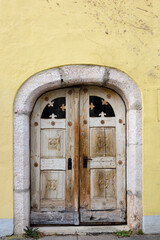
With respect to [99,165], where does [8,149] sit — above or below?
above

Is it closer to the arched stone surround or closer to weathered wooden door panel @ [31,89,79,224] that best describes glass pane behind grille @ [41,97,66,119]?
weathered wooden door panel @ [31,89,79,224]

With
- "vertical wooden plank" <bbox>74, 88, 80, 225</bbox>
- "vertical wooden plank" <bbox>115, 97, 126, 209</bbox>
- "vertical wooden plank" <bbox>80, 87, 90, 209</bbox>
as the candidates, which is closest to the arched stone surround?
"vertical wooden plank" <bbox>115, 97, 126, 209</bbox>

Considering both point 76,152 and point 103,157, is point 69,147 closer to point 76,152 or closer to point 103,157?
point 76,152

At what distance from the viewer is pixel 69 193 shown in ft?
10.8

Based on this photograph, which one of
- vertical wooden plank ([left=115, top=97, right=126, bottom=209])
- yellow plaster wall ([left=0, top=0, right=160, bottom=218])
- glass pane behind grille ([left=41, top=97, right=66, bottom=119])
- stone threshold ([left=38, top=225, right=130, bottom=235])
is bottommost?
stone threshold ([left=38, top=225, right=130, bottom=235])

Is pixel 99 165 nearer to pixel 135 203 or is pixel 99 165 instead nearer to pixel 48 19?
pixel 135 203

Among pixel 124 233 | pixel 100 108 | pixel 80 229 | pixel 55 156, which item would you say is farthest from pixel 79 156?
pixel 124 233

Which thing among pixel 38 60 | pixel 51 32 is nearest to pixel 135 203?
pixel 38 60

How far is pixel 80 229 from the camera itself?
3109mm

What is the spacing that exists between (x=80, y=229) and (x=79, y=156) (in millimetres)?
969

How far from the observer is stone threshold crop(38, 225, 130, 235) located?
3055 mm

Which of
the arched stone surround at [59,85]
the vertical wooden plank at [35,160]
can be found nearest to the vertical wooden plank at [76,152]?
the arched stone surround at [59,85]

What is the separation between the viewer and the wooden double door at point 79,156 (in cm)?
327

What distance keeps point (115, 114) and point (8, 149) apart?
5.02 feet
